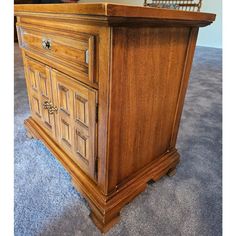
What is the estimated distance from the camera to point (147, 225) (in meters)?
0.75

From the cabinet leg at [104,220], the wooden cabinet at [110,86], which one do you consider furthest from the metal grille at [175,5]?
the cabinet leg at [104,220]

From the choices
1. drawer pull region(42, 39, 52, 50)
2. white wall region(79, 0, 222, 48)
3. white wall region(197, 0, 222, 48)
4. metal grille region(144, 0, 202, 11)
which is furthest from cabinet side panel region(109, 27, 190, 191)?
white wall region(197, 0, 222, 48)

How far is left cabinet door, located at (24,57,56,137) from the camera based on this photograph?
2.92 ft

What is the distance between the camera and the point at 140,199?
2.82 feet

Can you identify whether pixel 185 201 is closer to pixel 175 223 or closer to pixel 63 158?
pixel 175 223

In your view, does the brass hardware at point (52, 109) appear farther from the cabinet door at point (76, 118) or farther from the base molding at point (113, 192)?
the base molding at point (113, 192)

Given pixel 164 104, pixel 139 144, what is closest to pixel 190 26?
pixel 164 104

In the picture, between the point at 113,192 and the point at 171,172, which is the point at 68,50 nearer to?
the point at 113,192

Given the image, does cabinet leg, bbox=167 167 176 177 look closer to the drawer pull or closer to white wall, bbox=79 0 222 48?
the drawer pull

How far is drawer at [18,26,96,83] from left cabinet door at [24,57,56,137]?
0.25 ft

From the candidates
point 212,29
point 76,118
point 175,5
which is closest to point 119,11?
point 76,118

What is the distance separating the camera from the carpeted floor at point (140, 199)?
74 cm

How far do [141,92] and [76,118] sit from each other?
0.82 feet
